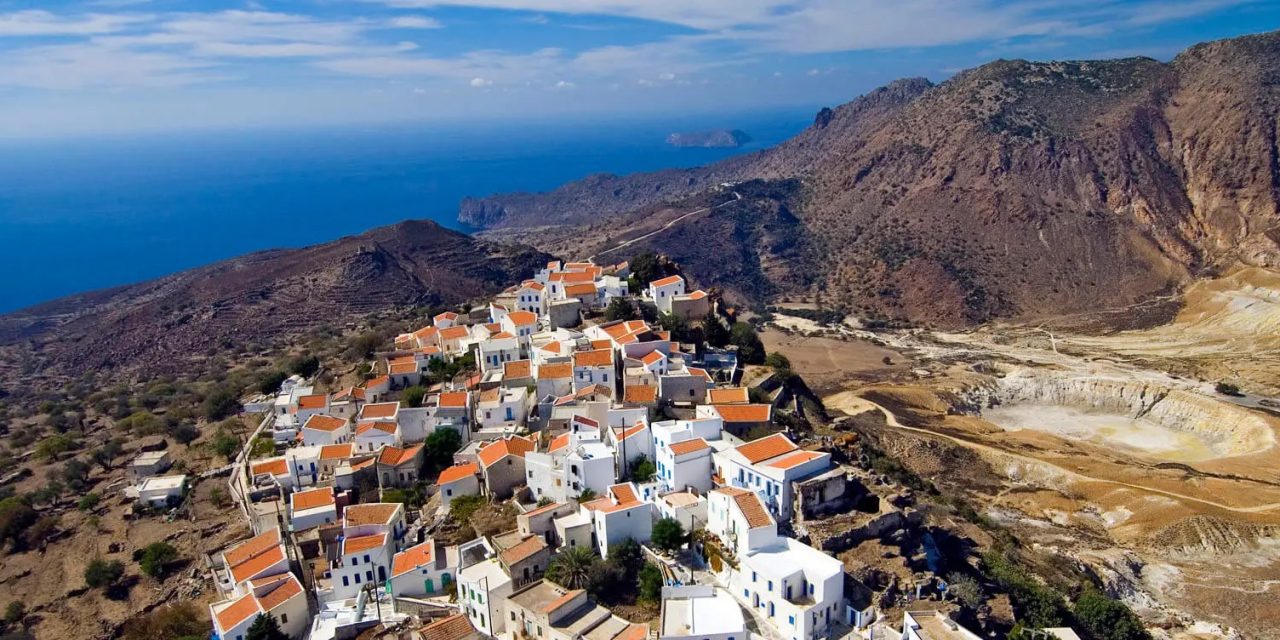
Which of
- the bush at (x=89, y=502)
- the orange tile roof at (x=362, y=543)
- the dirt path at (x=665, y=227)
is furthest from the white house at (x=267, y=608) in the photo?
the dirt path at (x=665, y=227)

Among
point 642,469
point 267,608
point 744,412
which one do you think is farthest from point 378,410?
point 744,412

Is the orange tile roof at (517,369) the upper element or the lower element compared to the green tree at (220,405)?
upper

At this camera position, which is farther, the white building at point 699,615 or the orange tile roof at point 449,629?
the orange tile roof at point 449,629

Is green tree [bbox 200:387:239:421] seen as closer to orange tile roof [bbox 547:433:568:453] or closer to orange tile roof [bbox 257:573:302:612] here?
orange tile roof [bbox 257:573:302:612]

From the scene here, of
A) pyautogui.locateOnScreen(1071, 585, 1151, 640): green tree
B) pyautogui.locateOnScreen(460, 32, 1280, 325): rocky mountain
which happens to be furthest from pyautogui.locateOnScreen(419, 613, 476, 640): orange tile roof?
pyautogui.locateOnScreen(460, 32, 1280, 325): rocky mountain

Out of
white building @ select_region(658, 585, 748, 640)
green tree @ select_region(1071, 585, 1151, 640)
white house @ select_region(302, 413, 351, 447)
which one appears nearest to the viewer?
white building @ select_region(658, 585, 748, 640)

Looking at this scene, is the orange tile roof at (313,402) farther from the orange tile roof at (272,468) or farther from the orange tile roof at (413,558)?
the orange tile roof at (413,558)

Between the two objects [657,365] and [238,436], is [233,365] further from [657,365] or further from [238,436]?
[657,365]
